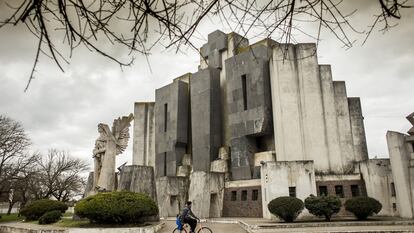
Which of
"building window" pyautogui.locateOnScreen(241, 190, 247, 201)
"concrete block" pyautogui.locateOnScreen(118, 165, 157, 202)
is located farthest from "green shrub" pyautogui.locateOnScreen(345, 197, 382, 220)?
"concrete block" pyautogui.locateOnScreen(118, 165, 157, 202)

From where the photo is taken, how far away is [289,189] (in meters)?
23.3

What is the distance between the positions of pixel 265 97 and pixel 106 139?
13350mm

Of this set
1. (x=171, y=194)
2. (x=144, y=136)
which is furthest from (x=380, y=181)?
(x=144, y=136)

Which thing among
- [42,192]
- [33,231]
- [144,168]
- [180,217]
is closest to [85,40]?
[180,217]

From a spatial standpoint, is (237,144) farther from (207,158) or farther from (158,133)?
(158,133)

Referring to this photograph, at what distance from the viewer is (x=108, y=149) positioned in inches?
844

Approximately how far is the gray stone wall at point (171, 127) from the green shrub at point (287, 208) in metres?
16.5

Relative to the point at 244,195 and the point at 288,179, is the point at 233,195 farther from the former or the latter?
the point at 288,179

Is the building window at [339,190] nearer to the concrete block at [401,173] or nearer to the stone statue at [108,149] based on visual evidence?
the concrete block at [401,173]

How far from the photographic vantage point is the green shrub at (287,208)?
63.2 ft

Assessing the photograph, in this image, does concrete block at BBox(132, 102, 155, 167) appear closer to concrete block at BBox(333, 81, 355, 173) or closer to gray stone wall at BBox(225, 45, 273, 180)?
gray stone wall at BBox(225, 45, 273, 180)

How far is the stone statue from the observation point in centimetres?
2138

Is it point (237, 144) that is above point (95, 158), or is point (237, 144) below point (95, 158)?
above

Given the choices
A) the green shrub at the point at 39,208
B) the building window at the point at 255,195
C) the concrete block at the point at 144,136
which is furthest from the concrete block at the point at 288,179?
the concrete block at the point at 144,136
